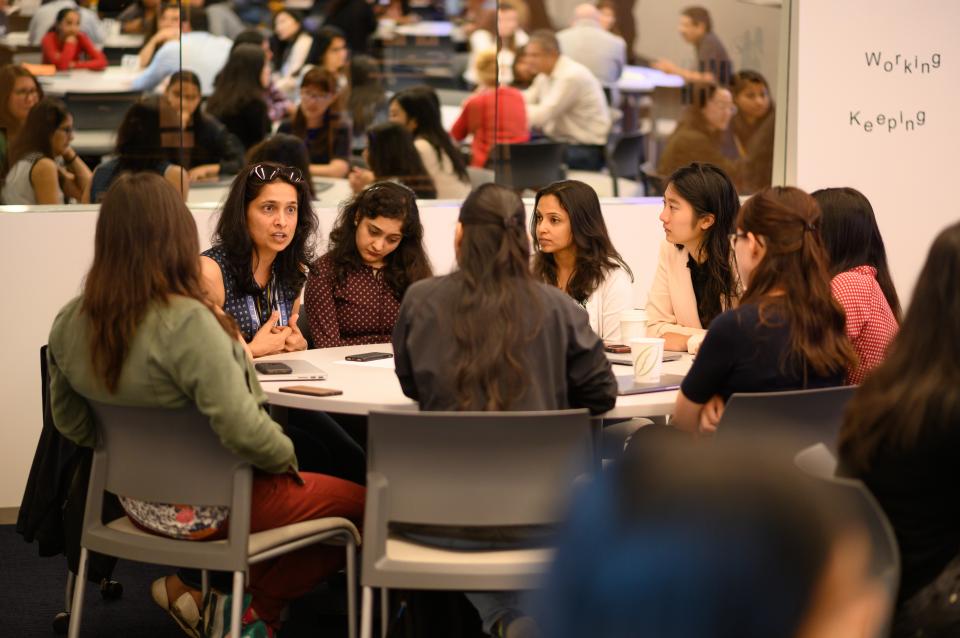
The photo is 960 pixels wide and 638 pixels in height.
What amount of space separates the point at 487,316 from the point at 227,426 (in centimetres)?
59

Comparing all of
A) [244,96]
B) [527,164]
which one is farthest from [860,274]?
[244,96]

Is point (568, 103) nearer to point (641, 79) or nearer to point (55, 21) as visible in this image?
point (641, 79)

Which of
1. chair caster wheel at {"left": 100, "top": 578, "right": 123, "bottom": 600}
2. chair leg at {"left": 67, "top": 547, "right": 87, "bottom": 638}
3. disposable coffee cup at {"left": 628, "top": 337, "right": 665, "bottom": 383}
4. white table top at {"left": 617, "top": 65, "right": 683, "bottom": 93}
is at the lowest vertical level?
chair caster wheel at {"left": 100, "top": 578, "right": 123, "bottom": 600}

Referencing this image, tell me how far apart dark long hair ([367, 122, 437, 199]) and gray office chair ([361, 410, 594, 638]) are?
2.82m

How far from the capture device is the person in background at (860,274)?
9.93ft

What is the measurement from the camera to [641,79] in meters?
5.64

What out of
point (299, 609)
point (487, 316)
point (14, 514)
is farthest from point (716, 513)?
point (14, 514)

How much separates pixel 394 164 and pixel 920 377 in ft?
12.7

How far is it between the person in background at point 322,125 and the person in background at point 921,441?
387 cm

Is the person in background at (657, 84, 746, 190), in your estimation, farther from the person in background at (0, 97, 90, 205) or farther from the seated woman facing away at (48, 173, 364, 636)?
the seated woman facing away at (48, 173, 364, 636)

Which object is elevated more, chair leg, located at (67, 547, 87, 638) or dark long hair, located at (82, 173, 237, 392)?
dark long hair, located at (82, 173, 237, 392)

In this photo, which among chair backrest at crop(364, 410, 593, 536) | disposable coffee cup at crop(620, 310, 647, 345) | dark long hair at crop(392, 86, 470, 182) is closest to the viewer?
chair backrest at crop(364, 410, 593, 536)

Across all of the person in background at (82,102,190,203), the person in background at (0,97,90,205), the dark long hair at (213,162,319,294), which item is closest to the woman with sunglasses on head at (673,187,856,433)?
the dark long hair at (213,162,319,294)

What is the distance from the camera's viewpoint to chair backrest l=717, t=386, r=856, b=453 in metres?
2.42
